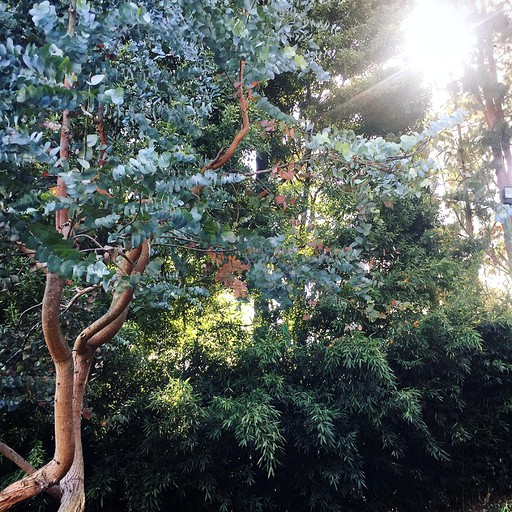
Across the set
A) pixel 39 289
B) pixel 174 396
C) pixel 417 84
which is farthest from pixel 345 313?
pixel 417 84

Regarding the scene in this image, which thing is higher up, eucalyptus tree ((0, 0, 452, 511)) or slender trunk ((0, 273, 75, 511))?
eucalyptus tree ((0, 0, 452, 511))

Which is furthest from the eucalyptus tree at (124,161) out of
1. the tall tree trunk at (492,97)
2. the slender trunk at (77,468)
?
the tall tree trunk at (492,97)

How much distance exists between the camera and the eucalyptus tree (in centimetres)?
99

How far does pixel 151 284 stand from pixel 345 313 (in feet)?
6.94

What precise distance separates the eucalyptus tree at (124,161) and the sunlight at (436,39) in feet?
12.0

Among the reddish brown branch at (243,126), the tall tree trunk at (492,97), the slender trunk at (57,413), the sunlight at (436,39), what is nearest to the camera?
the reddish brown branch at (243,126)

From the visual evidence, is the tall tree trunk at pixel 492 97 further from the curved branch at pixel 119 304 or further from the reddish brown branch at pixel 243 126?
the curved branch at pixel 119 304

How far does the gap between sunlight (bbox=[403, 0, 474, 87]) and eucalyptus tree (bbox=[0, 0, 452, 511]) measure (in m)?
3.65

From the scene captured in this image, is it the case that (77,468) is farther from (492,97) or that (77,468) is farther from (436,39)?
(492,97)

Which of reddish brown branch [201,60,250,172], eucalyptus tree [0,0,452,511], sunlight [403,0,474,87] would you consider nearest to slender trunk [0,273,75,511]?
eucalyptus tree [0,0,452,511]

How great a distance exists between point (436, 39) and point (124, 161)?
5.75 metres

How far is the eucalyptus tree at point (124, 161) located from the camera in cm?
99

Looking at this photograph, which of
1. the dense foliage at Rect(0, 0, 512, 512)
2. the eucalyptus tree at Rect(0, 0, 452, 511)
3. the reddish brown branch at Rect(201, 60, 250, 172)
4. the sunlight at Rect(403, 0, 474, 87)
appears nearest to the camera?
the eucalyptus tree at Rect(0, 0, 452, 511)

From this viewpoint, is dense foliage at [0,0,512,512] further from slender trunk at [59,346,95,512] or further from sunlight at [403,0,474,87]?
sunlight at [403,0,474,87]
